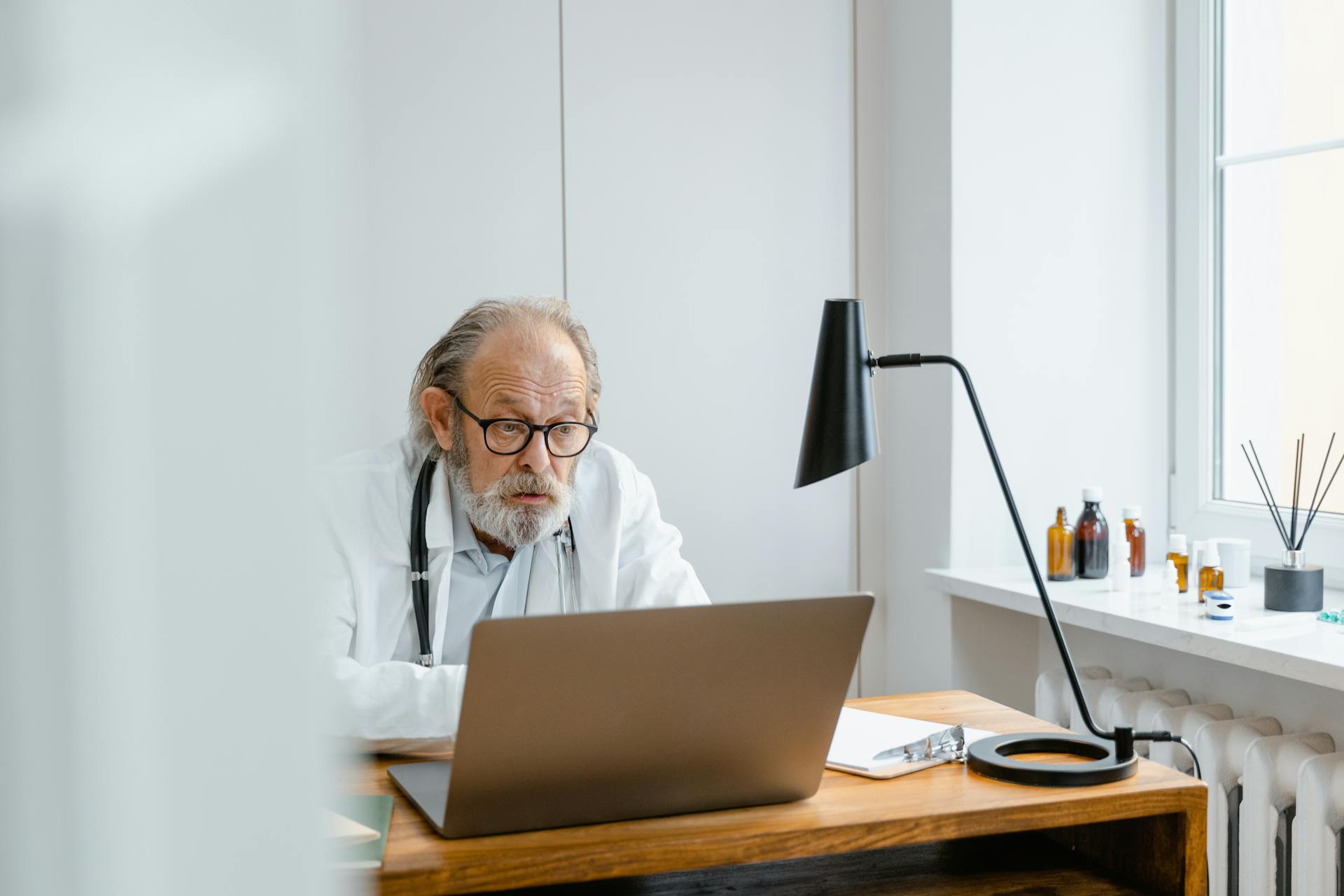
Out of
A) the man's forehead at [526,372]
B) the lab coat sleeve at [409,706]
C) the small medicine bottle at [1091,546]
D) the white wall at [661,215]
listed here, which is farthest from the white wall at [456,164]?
the small medicine bottle at [1091,546]

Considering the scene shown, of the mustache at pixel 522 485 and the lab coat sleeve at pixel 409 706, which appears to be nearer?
the lab coat sleeve at pixel 409 706

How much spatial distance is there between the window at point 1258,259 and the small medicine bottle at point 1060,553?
1.45 feet

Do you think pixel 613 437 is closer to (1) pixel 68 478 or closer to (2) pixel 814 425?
(2) pixel 814 425

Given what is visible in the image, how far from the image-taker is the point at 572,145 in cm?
283

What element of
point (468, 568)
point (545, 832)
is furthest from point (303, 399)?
point (468, 568)

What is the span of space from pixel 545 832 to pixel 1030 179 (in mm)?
2289

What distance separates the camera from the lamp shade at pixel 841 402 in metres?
1.44

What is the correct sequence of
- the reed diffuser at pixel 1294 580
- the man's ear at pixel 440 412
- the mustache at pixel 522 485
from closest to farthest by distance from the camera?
the mustache at pixel 522 485, the man's ear at pixel 440 412, the reed diffuser at pixel 1294 580

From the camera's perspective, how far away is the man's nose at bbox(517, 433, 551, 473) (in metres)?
2.03

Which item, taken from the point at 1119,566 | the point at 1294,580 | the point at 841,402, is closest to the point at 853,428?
the point at 841,402

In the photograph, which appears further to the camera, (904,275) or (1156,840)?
(904,275)

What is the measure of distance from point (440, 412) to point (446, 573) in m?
0.35

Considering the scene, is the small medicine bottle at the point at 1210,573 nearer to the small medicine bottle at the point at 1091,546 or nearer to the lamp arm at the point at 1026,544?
the small medicine bottle at the point at 1091,546

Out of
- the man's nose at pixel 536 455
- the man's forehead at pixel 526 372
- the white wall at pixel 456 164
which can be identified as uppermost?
the white wall at pixel 456 164
